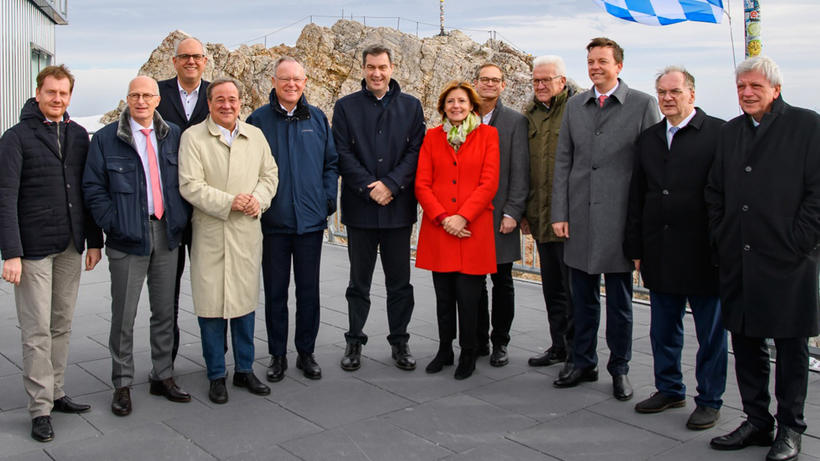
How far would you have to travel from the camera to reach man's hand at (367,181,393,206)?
4.84 meters

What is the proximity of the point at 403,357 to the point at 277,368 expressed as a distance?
0.87 meters

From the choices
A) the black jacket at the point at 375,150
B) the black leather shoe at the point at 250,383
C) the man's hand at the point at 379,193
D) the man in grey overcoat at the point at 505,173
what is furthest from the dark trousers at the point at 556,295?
the black leather shoe at the point at 250,383

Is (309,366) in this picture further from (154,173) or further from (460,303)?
(154,173)

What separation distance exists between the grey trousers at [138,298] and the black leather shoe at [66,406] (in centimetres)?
22

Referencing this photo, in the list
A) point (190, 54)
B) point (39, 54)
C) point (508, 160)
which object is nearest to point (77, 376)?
point (190, 54)

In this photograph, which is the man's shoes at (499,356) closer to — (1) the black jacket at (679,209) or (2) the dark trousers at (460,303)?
(2) the dark trousers at (460,303)

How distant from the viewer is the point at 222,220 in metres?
4.39

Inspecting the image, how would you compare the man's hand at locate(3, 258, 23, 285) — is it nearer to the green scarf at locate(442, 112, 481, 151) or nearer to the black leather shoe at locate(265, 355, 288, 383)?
the black leather shoe at locate(265, 355, 288, 383)

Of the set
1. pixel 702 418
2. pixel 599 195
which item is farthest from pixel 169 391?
pixel 702 418

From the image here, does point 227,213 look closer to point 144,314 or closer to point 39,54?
point 144,314

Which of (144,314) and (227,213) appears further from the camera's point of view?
(144,314)

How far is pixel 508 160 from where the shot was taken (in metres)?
5.00

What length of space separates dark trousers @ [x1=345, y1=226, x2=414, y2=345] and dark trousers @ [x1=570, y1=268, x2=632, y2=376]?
3.83 ft

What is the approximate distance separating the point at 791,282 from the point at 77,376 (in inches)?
171
